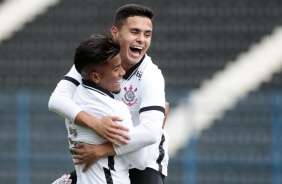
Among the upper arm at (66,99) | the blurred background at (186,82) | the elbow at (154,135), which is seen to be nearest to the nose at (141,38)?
the upper arm at (66,99)

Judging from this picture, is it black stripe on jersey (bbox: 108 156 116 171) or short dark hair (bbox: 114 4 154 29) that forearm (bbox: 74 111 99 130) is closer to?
black stripe on jersey (bbox: 108 156 116 171)

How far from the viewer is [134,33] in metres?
4.39

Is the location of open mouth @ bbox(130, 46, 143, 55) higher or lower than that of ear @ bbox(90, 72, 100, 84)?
higher

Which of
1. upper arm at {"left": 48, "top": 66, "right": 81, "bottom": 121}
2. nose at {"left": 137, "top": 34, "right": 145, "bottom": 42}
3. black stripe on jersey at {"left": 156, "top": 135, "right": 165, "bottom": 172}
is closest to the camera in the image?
upper arm at {"left": 48, "top": 66, "right": 81, "bottom": 121}

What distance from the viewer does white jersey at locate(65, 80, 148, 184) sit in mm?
4066

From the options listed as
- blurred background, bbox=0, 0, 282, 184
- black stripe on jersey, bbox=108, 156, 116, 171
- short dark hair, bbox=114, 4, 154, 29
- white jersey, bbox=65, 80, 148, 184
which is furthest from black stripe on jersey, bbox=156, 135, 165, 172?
blurred background, bbox=0, 0, 282, 184

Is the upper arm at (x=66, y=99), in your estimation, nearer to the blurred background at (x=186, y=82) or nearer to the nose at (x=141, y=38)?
the nose at (x=141, y=38)

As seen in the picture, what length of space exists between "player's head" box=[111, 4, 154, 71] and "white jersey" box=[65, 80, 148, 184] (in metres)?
0.33

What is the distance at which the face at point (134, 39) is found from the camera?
436 cm

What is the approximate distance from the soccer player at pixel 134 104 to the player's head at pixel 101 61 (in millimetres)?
169

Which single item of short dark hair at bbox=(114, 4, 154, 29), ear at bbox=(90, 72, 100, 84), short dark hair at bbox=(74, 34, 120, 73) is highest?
short dark hair at bbox=(114, 4, 154, 29)

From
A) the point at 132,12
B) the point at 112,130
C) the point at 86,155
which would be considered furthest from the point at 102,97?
the point at 132,12

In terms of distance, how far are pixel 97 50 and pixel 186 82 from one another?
20.4ft

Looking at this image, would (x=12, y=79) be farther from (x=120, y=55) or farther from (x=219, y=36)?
A: (x=120, y=55)
